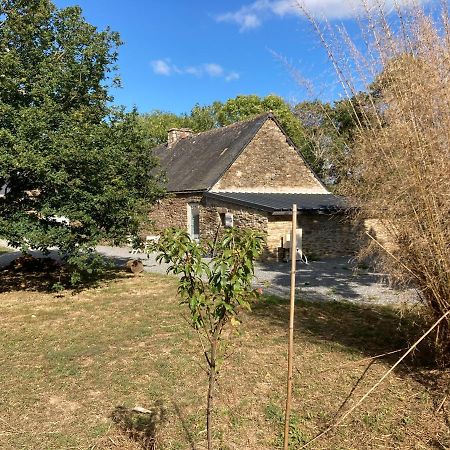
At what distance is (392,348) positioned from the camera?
18.1ft

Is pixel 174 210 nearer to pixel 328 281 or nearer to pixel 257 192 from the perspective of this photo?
pixel 257 192

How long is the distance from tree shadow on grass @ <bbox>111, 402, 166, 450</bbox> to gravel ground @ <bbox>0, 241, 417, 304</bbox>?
3291 mm

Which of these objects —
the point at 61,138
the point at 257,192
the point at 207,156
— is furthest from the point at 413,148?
the point at 207,156

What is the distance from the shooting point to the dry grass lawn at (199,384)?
3.62 m

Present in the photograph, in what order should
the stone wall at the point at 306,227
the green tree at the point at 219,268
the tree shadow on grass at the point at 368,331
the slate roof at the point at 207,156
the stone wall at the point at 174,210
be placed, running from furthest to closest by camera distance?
the stone wall at the point at 174,210 → the slate roof at the point at 207,156 → the stone wall at the point at 306,227 → the tree shadow on grass at the point at 368,331 → the green tree at the point at 219,268

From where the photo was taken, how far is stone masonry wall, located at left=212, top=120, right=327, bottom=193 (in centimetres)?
1655

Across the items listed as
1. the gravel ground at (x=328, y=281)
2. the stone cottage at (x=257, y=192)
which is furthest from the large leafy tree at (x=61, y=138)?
the stone cottage at (x=257, y=192)

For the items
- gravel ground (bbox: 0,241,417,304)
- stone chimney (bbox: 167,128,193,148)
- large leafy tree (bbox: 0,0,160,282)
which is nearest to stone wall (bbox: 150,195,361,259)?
gravel ground (bbox: 0,241,417,304)

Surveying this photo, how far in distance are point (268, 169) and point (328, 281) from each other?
737 cm

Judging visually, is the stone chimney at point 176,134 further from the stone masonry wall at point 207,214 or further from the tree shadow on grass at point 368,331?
the tree shadow on grass at point 368,331

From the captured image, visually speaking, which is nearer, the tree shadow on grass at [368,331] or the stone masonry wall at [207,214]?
the tree shadow on grass at [368,331]

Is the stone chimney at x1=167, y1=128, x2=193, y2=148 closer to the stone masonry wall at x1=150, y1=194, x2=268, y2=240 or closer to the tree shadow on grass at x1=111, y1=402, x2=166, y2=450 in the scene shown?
the stone masonry wall at x1=150, y1=194, x2=268, y2=240

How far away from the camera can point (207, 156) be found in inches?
750

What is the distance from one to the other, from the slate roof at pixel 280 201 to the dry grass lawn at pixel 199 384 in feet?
21.0
